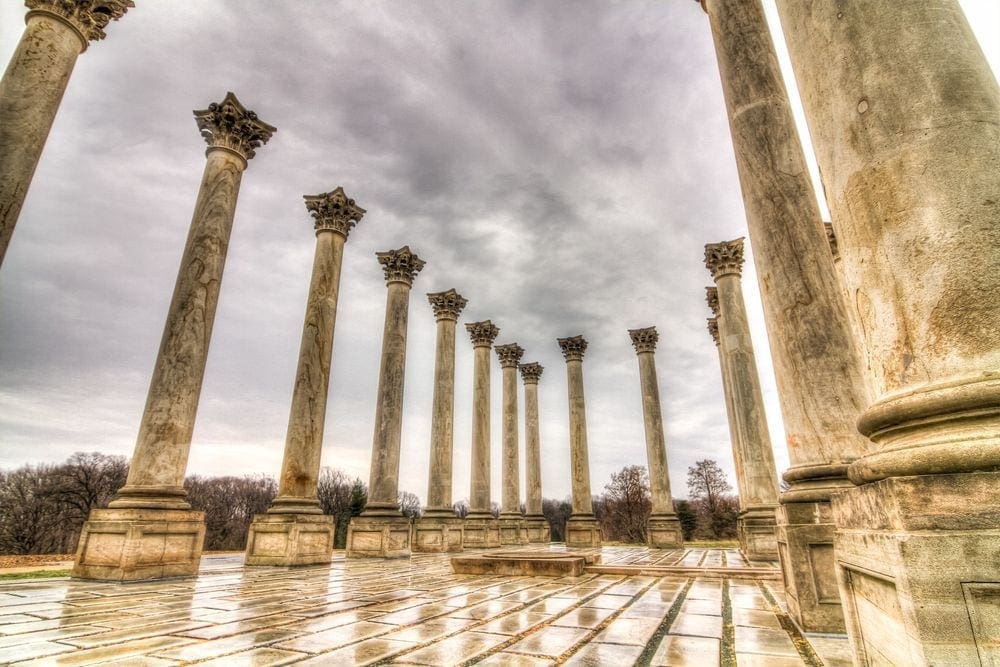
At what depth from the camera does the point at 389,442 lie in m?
30.3

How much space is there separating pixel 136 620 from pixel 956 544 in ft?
41.1

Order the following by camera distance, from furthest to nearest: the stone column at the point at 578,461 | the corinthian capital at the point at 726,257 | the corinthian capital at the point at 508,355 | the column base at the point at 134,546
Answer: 1. the corinthian capital at the point at 508,355
2. the stone column at the point at 578,461
3. the corinthian capital at the point at 726,257
4. the column base at the point at 134,546

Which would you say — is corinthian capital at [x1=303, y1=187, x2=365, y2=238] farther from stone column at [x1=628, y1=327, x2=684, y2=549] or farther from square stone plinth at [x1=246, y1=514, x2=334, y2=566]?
stone column at [x1=628, y1=327, x2=684, y2=549]

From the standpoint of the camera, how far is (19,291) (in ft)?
141

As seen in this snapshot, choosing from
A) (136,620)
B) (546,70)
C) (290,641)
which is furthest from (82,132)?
(290,641)

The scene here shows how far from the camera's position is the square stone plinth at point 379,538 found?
26875 mm

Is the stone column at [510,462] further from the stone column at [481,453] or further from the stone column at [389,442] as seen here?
the stone column at [389,442]

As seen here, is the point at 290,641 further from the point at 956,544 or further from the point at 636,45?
the point at 636,45

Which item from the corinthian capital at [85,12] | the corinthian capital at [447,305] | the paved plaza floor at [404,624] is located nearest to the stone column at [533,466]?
the corinthian capital at [447,305]

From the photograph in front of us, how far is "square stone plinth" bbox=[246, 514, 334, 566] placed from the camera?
68.6ft

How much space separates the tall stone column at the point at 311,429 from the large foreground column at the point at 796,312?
63.1ft

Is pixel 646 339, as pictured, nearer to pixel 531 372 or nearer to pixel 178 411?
pixel 531 372

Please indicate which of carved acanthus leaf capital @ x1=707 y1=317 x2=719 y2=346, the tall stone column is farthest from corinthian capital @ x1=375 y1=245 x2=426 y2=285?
carved acanthus leaf capital @ x1=707 y1=317 x2=719 y2=346

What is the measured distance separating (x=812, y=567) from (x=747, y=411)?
1881 cm
